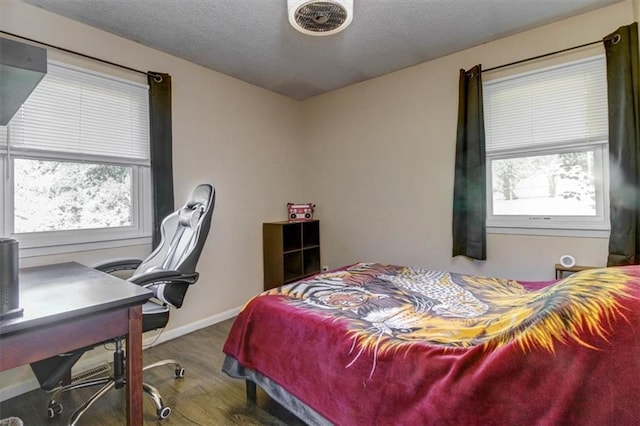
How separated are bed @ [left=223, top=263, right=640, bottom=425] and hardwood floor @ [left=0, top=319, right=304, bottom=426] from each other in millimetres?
145

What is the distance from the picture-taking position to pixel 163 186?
2.54m

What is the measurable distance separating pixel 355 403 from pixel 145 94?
8.89 ft

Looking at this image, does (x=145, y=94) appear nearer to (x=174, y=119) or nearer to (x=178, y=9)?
(x=174, y=119)

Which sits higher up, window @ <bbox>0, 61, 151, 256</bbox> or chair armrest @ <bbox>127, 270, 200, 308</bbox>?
window @ <bbox>0, 61, 151, 256</bbox>

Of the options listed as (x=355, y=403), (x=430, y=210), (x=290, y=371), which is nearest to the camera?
(x=355, y=403)

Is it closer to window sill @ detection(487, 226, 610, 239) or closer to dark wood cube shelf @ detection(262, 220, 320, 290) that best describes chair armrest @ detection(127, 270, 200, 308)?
dark wood cube shelf @ detection(262, 220, 320, 290)

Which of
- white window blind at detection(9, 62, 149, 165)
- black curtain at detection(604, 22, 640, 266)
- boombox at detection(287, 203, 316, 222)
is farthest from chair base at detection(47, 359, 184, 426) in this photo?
black curtain at detection(604, 22, 640, 266)

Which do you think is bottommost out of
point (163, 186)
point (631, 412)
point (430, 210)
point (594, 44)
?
point (631, 412)

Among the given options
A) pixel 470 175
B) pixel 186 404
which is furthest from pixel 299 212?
pixel 186 404

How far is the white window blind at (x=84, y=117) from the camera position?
79.1 inches

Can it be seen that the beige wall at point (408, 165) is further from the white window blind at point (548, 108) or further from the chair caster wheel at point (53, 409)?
the chair caster wheel at point (53, 409)

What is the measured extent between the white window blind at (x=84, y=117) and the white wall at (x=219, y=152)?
0.44 ft

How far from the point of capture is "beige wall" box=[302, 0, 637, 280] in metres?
2.44

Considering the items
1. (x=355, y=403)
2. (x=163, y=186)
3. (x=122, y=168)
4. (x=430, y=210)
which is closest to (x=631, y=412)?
(x=355, y=403)
